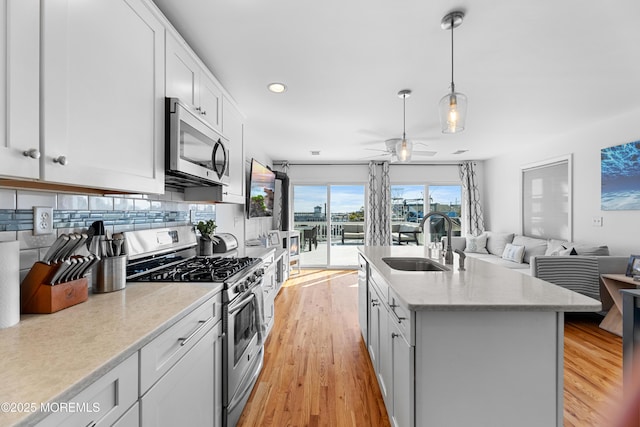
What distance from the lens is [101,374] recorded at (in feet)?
2.37

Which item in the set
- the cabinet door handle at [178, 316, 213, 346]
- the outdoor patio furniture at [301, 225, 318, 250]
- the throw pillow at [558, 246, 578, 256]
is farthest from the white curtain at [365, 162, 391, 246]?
the cabinet door handle at [178, 316, 213, 346]

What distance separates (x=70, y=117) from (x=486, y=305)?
1.68m

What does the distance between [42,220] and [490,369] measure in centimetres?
195

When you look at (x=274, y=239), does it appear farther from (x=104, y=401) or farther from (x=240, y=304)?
(x=104, y=401)

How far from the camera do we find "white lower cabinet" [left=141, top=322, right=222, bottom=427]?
97 cm

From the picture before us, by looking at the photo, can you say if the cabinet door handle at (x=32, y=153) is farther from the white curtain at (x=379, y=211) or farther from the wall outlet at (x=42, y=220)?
the white curtain at (x=379, y=211)

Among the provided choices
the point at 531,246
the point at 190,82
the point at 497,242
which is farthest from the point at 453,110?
the point at 497,242

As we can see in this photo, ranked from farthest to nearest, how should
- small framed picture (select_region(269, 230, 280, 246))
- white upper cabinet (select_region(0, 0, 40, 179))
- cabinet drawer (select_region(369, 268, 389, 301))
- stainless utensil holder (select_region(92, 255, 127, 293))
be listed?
small framed picture (select_region(269, 230, 280, 246)) < cabinet drawer (select_region(369, 268, 389, 301)) < stainless utensil holder (select_region(92, 255, 127, 293)) < white upper cabinet (select_region(0, 0, 40, 179))

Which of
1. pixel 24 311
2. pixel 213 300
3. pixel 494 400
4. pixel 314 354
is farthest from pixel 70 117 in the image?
pixel 314 354

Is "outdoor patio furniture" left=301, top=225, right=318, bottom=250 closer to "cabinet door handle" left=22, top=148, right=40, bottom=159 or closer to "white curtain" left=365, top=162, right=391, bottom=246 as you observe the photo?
"white curtain" left=365, top=162, right=391, bottom=246

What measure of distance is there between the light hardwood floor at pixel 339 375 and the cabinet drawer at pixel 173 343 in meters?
0.88

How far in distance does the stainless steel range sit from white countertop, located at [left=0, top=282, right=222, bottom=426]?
0.32m

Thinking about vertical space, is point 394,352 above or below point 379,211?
below

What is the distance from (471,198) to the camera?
251 inches
